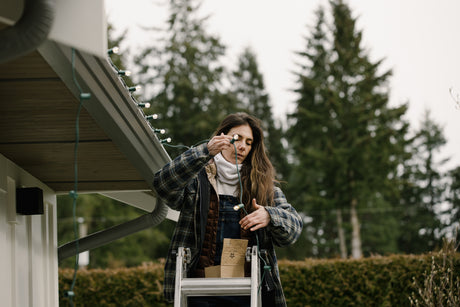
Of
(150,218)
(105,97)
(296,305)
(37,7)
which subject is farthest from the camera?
(296,305)

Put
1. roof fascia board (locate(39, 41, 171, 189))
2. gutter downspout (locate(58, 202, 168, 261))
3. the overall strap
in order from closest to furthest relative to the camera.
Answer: roof fascia board (locate(39, 41, 171, 189)), the overall strap, gutter downspout (locate(58, 202, 168, 261))

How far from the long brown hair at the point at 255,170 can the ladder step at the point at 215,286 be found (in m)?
0.51

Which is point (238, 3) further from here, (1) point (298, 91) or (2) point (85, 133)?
(2) point (85, 133)

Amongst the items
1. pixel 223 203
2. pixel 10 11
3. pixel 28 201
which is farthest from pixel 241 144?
pixel 10 11

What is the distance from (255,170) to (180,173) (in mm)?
501

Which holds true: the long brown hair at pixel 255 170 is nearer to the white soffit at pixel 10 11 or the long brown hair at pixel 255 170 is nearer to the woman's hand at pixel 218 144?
the woman's hand at pixel 218 144

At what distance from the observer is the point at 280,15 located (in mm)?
34500

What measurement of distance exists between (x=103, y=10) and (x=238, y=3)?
108 feet

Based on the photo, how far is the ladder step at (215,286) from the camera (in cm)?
279

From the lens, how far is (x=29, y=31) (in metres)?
1.72

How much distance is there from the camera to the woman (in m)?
2.95

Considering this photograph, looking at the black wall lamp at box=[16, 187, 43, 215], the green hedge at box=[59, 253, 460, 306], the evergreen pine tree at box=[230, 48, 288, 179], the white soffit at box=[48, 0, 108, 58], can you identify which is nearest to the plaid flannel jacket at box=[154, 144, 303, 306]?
the black wall lamp at box=[16, 187, 43, 215]

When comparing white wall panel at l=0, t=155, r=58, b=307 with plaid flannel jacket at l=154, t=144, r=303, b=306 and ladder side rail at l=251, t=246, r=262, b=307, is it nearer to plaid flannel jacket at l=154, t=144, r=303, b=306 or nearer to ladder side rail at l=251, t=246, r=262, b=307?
plaid flannel jacket at l=154, t=144, r=303, b=306

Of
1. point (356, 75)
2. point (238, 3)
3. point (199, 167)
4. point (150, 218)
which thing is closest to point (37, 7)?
point (199, 167)
